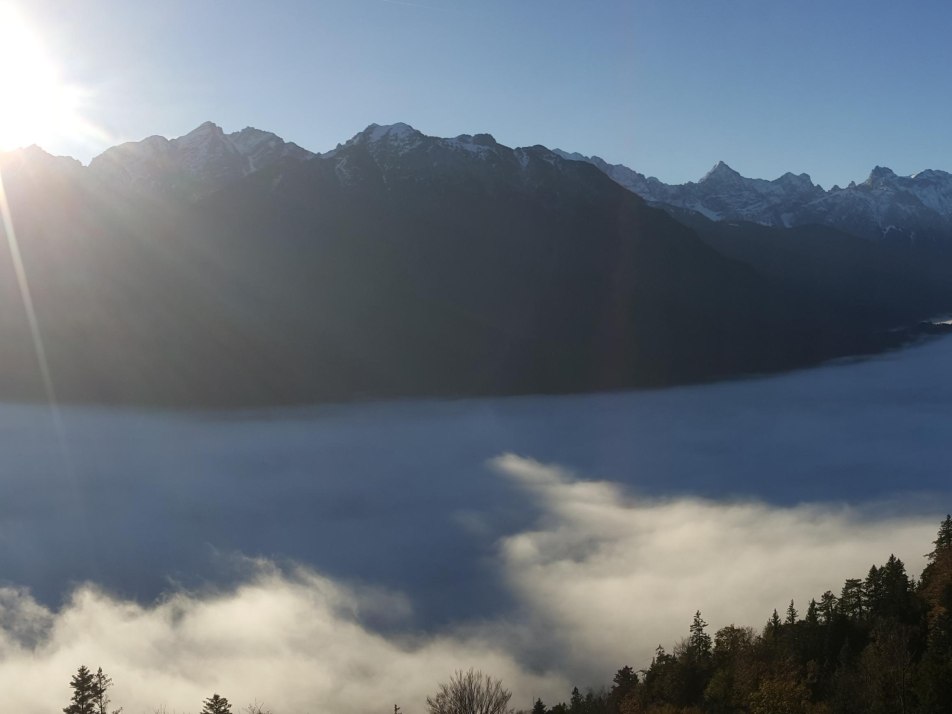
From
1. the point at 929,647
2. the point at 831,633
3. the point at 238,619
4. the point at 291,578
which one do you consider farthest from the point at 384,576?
the point at 929,647

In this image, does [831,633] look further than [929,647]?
Yes

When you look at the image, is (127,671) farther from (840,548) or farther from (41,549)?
(840,548)

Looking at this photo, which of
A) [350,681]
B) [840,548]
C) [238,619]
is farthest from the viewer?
[840,548]

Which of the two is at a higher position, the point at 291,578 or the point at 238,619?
the point at 291,578

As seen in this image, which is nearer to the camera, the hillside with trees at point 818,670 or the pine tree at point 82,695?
the hillside with trees at point 818,670

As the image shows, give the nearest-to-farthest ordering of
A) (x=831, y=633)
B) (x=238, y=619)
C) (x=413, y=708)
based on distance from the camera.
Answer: (x=831, y=633) → (x=413, y=708) → (x=238, y=619)

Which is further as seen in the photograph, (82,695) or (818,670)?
(82,695)

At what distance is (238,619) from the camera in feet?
503

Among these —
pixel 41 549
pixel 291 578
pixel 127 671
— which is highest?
pixel 41 549

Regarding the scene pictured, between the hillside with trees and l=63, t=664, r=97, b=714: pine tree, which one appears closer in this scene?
the hillside with trees

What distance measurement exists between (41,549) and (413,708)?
13801cm

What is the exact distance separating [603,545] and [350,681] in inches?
3591

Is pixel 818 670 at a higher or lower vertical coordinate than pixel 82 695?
lower

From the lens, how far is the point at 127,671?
430ft
